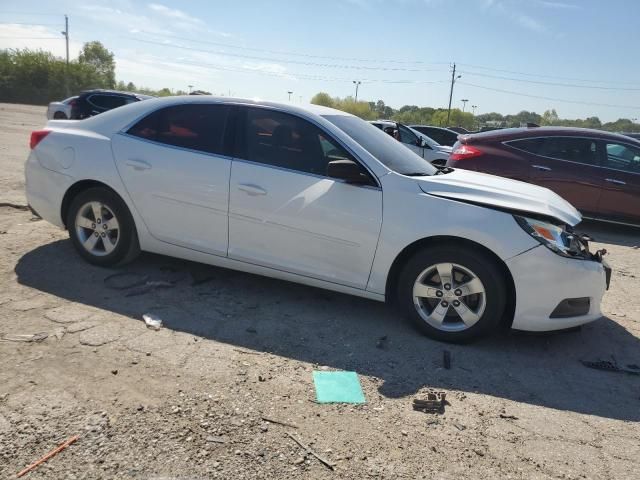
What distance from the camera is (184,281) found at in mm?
4738

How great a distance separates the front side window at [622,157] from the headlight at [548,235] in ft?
17.8

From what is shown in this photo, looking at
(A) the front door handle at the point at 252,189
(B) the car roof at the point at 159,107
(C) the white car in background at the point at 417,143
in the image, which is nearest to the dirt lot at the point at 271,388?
(A) the front door handle at the point at 252,189

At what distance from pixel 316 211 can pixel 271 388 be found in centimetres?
144

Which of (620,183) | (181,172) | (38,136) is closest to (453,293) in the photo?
(181,172)

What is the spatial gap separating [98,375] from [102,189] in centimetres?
209

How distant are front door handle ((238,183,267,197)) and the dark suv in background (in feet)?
48.9

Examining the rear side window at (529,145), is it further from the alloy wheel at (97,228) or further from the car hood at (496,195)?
the alloy wheel at (97,228)

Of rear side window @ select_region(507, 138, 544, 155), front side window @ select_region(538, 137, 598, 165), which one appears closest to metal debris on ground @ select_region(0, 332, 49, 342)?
rear side window @ select_region(507, 138, 544, 155)

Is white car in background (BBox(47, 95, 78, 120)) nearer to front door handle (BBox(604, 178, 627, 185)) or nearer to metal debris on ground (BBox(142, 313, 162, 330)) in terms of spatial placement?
metal debris on ground (BBox(142, 313, 162, 330))

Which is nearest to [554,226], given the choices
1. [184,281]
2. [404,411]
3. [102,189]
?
[404,411]

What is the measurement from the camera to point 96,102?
17.8 meters

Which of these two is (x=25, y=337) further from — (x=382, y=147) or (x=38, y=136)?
(x=382, y=147)

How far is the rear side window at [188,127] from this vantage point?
14.4 ft

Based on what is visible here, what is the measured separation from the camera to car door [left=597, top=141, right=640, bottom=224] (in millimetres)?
8117
